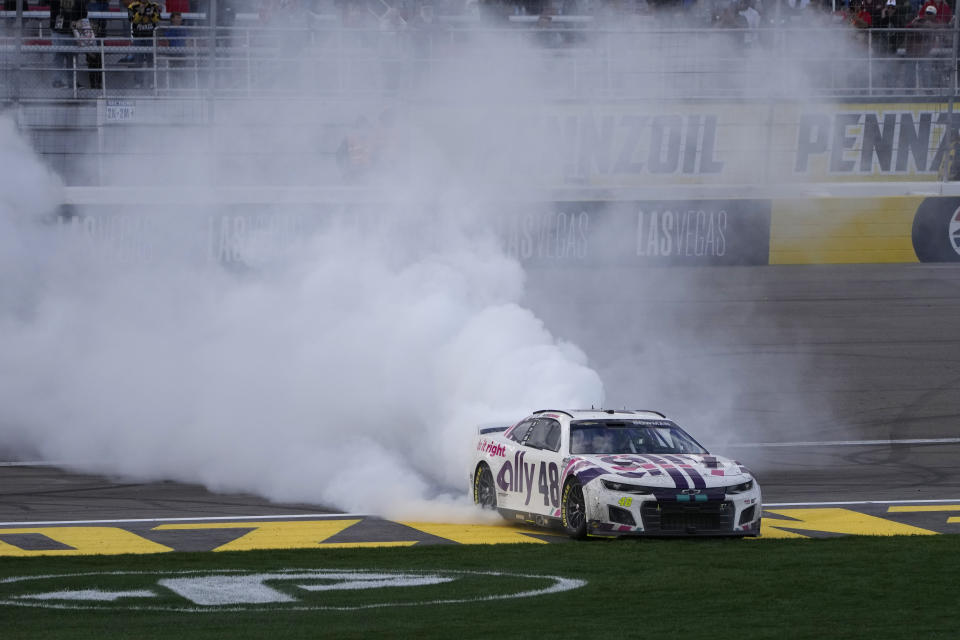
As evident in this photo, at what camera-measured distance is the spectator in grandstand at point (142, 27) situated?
1719 cm

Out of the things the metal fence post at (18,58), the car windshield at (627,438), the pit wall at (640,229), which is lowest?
the car windshield at (627,438)

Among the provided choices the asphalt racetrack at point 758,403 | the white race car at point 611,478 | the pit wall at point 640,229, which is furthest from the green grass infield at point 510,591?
the pit wall at point 640,229

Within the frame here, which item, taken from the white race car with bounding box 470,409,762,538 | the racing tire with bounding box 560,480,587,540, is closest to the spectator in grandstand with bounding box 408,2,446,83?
the white race car with bounding box 470,409,762,538

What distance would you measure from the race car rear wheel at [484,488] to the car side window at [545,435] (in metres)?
0.52

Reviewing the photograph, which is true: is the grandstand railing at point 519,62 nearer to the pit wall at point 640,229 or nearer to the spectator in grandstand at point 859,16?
the spectator in grandstand at point 859,16

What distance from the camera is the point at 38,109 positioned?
1666 cm

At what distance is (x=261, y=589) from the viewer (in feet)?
27.4

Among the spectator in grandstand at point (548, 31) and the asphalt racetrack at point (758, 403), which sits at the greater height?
the spectator in grandstand at point (548, 31)

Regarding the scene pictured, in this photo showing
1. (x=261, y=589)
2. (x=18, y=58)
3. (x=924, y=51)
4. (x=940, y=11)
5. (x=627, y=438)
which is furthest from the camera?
(x=924, y=51)

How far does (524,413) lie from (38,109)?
7.30 meters

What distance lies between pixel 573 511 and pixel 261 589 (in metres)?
2.76

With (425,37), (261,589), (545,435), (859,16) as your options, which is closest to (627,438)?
(545,435)

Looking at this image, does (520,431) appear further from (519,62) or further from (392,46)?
(519,62)

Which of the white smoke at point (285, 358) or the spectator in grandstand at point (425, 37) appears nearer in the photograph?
the white smoke at point (285, 358)
